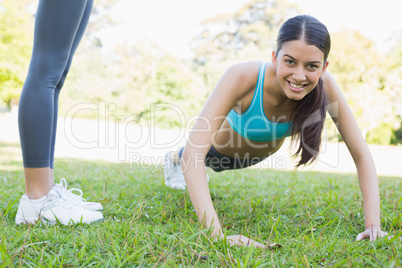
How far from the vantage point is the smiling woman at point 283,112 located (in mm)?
1471

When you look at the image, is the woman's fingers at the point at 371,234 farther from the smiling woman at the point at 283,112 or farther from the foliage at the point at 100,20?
the foliage at the point at 100,20

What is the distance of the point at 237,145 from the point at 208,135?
70cm

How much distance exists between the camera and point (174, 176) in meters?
2.64

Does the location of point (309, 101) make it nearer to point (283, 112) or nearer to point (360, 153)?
point (283, 112)

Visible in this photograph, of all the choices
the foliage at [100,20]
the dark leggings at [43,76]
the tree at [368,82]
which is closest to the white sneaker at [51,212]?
the dark leggings at [43,76]

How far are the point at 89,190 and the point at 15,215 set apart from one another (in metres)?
0.74

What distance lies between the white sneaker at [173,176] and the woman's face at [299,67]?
1205 millimetres

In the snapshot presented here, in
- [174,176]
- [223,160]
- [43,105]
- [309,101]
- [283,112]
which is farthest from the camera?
[174,176]

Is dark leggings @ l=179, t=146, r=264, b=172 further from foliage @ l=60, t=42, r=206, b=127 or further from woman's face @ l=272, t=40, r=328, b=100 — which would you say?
foliage @ l=60, t=42, r=206, b=127

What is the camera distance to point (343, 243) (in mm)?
1229

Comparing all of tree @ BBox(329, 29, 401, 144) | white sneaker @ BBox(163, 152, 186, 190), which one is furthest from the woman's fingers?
tree @ BBox(329, 29, 401, 144)

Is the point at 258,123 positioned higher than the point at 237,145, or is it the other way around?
the point at 258,123

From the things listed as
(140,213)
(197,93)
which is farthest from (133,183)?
(197,93)

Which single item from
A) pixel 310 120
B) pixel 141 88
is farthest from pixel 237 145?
pixel 141 88
